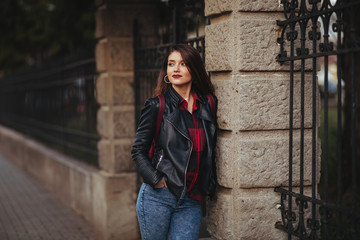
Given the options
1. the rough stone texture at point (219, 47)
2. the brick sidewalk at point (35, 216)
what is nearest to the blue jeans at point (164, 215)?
the rough stone texture at point (219, 47)

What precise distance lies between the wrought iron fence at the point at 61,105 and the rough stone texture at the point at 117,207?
1.28 metres

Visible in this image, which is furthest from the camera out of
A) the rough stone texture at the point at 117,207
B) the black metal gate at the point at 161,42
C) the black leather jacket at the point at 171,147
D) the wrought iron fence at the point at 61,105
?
the wrought iron fence at the point at 61,105

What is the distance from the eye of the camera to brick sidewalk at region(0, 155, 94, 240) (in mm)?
6543

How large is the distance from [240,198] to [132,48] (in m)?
3.13

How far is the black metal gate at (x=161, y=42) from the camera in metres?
4.62

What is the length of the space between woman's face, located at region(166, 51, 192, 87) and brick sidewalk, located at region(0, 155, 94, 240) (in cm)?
366

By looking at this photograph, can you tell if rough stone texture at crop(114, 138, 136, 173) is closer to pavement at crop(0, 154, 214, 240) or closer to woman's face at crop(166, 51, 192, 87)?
pavement at crop(0, 154, 214, 240)

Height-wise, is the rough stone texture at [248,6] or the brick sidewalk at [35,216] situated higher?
the rough stone texture at [248,6]

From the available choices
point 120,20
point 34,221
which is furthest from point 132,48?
point 34,221

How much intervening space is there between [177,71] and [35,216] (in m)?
5.00

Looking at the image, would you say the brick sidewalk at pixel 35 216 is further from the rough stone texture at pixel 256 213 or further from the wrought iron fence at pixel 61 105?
the rough stone texture at pixel 256 213

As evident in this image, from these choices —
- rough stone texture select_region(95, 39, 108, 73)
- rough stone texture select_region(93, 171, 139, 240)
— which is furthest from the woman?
rough stone texture select_region(95, 39, 108, 73)

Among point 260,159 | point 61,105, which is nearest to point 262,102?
point 260,159

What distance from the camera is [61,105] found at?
9398mm
